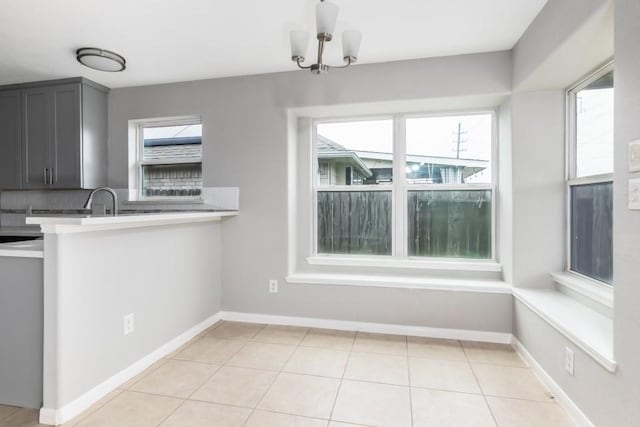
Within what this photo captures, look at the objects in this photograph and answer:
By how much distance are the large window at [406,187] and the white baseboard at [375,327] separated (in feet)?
2.14

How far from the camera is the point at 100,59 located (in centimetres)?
264

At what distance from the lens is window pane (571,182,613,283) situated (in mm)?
1981

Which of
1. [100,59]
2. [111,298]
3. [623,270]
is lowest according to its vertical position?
[111,298]

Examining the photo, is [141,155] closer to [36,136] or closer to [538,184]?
[36,136]

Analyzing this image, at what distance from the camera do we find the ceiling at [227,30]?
206cm

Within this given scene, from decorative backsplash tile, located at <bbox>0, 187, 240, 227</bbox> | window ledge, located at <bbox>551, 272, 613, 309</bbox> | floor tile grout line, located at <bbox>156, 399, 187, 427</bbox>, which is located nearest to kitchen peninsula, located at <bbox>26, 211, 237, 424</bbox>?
decorative backsplash tile, located at <bbox>0, 187, 240, 227</bbox>

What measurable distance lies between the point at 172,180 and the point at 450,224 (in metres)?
2.80

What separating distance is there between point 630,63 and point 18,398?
130 inches

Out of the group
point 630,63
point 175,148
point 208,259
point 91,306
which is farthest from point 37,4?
point 630,63

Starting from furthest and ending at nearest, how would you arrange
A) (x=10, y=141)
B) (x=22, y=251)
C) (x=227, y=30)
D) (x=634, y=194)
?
(x=10, y=141), (x=227, y=30), (x=22, y=251), (x=634, y=194)

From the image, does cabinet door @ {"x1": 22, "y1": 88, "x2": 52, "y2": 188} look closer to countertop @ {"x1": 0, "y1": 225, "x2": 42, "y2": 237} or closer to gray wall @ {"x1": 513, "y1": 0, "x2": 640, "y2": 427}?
countertop @ {"x1": 0, "y1": 225, "x2": 42, "y2": 237}

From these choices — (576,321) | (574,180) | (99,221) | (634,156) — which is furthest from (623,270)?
(99,221)

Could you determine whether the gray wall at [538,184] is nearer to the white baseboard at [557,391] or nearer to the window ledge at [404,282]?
the window ledge at [404,282]

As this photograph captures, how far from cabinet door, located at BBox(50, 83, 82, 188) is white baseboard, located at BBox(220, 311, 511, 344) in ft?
6.56
